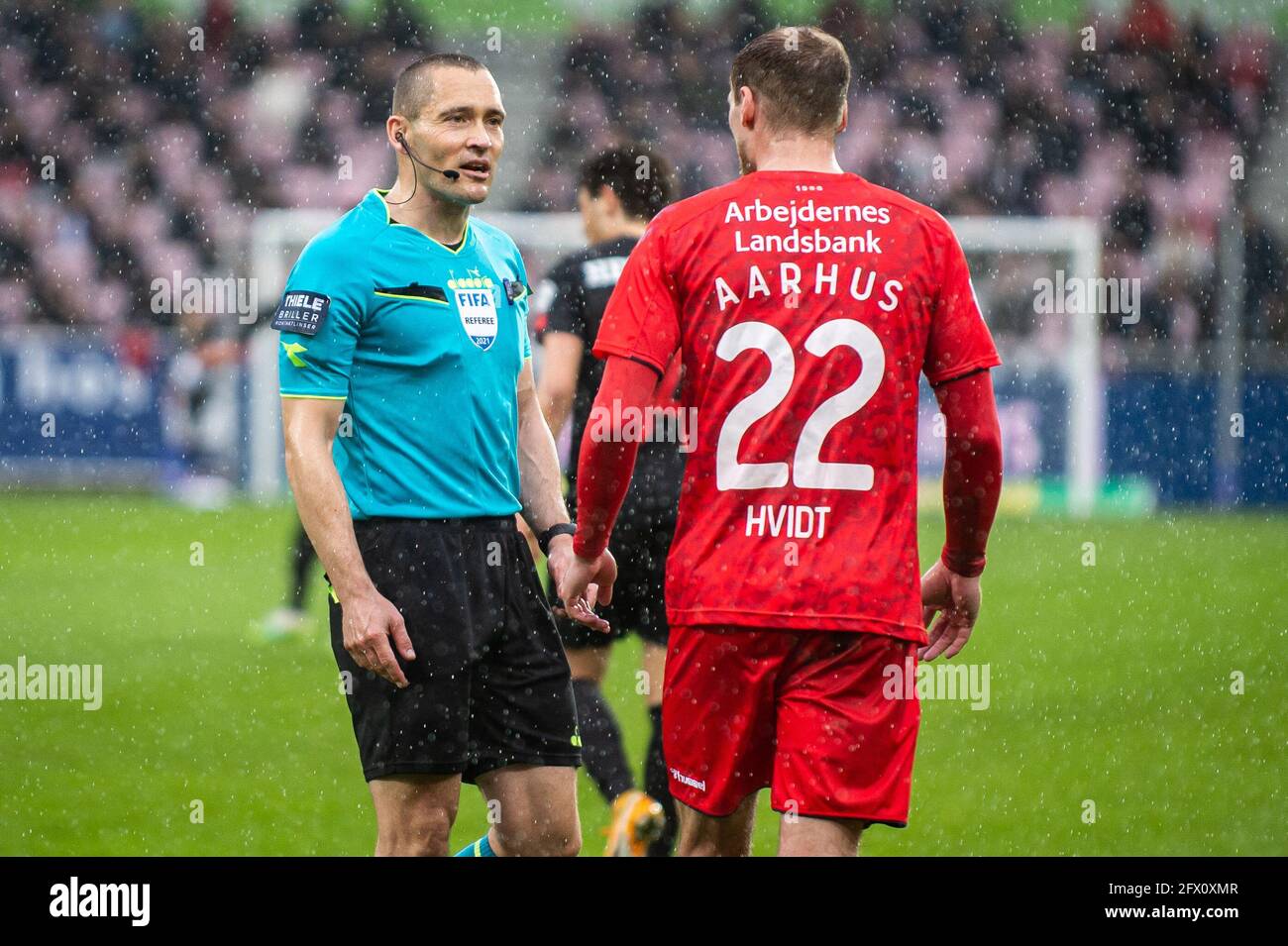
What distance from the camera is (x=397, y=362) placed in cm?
366

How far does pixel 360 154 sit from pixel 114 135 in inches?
121

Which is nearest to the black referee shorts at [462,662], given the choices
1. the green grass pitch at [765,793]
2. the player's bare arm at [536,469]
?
the player's bare arm at [536,469]

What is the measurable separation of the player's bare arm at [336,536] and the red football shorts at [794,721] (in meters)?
0.63

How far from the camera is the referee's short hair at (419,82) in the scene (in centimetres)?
381

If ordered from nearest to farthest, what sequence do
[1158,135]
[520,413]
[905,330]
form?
[905,330] < [520,413] < [1158,135]

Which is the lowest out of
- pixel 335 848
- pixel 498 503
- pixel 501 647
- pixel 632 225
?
pixel 335 848

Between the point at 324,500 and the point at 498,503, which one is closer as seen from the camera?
the point at 324,500

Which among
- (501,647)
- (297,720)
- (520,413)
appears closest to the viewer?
(501,647)

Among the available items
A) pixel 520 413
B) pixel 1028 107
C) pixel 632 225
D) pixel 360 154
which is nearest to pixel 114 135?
pixel 360 154

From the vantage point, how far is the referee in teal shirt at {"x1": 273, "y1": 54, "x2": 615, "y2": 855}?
11.6 feet

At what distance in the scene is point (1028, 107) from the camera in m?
20.0

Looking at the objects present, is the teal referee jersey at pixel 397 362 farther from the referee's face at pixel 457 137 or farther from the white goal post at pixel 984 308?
the white goal post at pixel 984 308

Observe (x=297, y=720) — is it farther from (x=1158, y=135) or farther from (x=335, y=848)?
(x=1158, y=135)

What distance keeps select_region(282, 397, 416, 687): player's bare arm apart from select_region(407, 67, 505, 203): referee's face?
604mm
